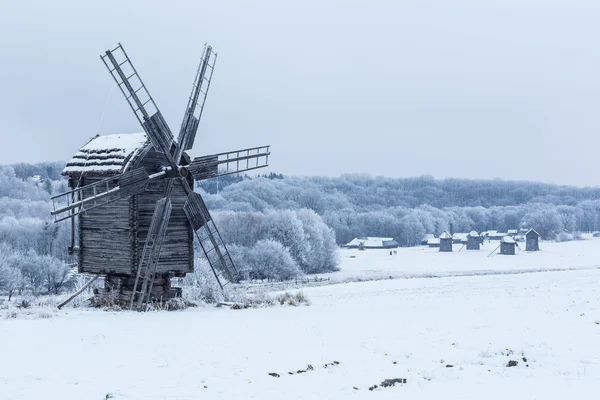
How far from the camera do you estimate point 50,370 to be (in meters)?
11.0

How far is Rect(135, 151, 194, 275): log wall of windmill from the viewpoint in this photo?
2122 centimetres

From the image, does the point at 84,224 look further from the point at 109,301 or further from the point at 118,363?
the point at 118,363

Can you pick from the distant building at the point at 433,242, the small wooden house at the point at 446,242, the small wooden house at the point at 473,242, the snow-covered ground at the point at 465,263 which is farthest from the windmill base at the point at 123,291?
the distant building at the point at 433,242

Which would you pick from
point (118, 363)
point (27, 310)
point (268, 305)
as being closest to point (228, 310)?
point (268, 305)

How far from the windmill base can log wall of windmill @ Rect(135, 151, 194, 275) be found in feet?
2.26

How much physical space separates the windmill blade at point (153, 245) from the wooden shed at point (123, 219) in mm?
374

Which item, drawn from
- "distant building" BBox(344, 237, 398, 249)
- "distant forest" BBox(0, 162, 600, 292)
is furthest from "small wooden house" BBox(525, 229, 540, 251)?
"distant forest" BBox(0, 162, 600, 292)

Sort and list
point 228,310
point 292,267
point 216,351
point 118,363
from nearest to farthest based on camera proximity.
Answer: point 118,363 → point 216,351 → point 228,310 → point 292,267

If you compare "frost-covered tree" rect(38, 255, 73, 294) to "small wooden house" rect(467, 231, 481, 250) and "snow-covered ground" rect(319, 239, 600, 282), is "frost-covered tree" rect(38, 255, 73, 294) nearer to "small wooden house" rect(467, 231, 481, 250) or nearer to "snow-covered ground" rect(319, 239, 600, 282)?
"snow-covered ground" rect(319, 239, 600, 282)

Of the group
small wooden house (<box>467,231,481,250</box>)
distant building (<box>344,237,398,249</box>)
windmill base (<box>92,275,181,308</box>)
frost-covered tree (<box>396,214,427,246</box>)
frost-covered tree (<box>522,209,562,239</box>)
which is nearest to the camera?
windmill base (<box>92,275,181,308</box>)

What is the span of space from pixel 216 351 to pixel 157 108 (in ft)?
36.6

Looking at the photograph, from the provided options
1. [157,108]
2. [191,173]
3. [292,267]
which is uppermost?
[157,108]

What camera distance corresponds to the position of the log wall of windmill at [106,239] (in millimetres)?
21203

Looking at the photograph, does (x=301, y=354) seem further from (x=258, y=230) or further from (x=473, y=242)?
(x=473, y=242)
